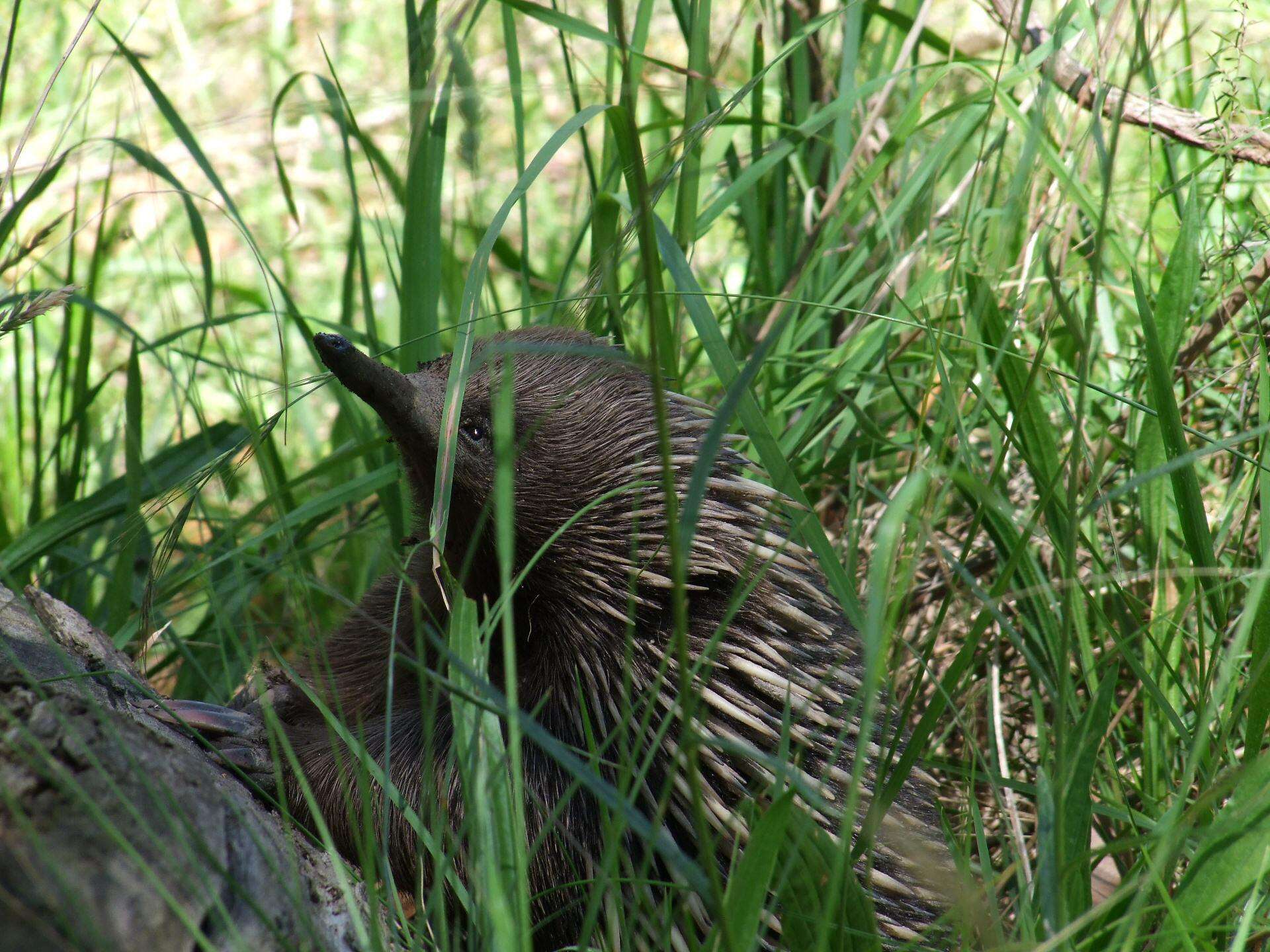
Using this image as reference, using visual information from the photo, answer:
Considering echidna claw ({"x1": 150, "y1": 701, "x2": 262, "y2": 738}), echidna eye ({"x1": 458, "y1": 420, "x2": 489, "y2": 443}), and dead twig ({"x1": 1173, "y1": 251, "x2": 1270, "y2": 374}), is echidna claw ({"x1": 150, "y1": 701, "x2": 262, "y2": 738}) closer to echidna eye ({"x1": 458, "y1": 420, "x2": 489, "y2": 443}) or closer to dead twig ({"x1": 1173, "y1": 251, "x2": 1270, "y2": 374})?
echidna eye ({"x1": 458, "y1": 420, "x2": 489, "y2": 443})

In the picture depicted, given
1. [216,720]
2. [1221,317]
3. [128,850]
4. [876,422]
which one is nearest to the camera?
[128,850]

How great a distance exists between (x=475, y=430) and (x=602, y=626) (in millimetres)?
295

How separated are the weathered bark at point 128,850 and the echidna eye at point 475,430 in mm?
575

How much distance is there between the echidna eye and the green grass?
6.3 inches

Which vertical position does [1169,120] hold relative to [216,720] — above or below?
above

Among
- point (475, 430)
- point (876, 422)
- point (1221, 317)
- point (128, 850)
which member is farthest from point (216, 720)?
point (1221, 317)

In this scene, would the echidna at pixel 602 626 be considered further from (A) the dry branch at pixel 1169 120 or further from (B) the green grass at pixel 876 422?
(A) the dry branch at pixel 1169 120

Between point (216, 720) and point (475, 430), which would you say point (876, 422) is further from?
point (216, 720)

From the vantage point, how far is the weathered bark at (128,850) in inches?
28.3

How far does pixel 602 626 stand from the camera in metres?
1.52

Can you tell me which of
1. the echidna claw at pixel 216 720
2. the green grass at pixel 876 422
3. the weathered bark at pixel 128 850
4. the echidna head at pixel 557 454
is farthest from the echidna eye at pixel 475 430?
the weathered bark at pixel 128 850

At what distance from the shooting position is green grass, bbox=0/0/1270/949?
0.92 meters

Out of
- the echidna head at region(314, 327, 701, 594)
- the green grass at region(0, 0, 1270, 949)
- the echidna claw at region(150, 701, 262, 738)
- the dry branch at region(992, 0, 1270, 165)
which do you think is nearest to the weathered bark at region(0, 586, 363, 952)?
the green grass at region(0, 0, 1270, 949)

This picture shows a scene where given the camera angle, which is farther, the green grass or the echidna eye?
the echidna eye
